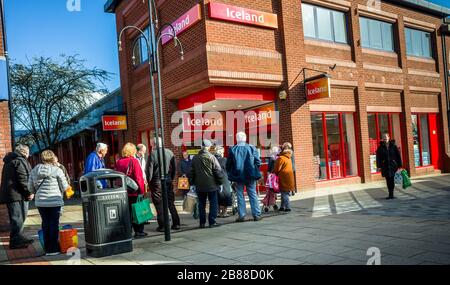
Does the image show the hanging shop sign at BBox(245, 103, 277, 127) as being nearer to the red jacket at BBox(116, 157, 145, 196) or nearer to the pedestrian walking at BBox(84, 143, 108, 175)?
the pedestrian walking at BBox(84, 143, 108, 175)

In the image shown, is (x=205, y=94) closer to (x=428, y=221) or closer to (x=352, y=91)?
(x=352, y=91)

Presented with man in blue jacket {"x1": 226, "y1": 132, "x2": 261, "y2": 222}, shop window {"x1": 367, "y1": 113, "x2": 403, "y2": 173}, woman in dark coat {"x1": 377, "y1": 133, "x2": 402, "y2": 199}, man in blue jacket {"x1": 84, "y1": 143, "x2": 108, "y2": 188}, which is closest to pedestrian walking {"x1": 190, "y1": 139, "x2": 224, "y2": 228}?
man in blue jacket {"x1": 226, "y1": 132, "x2": 261, "y2": 222}

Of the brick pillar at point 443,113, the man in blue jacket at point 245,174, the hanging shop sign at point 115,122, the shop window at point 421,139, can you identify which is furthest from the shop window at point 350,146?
the hanging shop sign at point 115,122

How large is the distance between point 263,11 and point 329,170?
6.29 metres

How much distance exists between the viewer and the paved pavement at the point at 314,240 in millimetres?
4902

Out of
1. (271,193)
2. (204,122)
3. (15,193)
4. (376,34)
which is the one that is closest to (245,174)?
(271,193)

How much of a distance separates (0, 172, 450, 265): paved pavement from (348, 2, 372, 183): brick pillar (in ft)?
19.9

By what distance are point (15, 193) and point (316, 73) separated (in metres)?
10.5

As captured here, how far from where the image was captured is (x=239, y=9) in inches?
485

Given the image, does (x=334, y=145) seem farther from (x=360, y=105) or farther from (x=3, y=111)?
(x=3, y=111)

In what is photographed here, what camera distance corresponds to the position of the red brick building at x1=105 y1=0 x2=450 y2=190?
1237 cm
